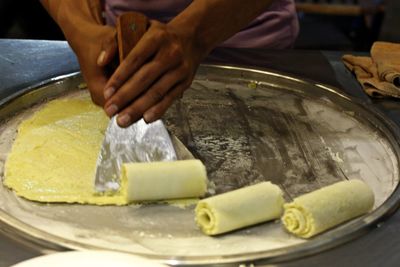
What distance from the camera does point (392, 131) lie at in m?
1.07

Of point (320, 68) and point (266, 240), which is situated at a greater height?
point (266, 240)

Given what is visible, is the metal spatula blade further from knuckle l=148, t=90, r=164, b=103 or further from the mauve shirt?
the mauve shirt

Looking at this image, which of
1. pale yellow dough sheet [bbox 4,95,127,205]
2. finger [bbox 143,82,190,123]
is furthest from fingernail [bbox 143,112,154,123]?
pale yellow dough sheet [bbox 4,95,127,205]

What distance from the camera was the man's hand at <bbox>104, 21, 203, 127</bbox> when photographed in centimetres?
92

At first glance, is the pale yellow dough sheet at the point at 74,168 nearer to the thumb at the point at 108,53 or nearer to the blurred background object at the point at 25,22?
the thumb at the point at 108,53

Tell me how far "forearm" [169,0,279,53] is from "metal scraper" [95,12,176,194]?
3.1 inches

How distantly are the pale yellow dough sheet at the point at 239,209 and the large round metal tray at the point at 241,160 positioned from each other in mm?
17

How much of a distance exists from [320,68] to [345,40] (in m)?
1.15

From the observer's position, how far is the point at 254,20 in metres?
1.36

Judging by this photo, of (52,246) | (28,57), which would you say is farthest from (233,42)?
(52,246)

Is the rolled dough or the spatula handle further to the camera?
the spatula handle

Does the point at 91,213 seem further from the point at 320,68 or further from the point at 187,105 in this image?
the point at 320,68

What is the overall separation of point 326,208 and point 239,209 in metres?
0.11

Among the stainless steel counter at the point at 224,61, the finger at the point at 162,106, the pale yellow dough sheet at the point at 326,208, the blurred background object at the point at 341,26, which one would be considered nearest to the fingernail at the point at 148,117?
the finger at the point at 162,106
